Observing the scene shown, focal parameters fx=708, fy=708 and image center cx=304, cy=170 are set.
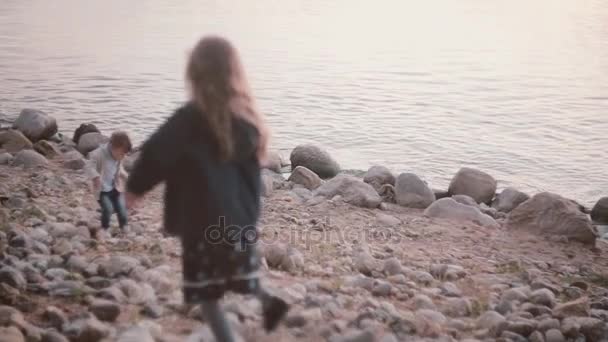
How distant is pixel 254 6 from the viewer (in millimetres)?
50594

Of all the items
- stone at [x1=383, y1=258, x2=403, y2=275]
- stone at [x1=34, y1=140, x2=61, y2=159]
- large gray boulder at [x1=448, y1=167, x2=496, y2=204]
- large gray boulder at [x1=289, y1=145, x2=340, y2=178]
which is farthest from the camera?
large gray boulder at [x1=289, y1=145, x2=340, y2=178]

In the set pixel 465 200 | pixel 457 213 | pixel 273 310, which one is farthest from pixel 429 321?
pixel 465 200

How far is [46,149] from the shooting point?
41.3ft

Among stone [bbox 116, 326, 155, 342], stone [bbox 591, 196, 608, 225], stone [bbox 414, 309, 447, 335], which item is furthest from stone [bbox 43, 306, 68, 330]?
stone [bbox 591, 196, 608, 225]

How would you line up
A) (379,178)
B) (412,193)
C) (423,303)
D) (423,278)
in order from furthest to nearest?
(379,178) < (412,193) < (423,278) < (423,303)

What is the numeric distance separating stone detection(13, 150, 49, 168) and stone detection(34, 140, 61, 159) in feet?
2.72

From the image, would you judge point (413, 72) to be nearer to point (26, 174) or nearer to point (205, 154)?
point (26, 174)

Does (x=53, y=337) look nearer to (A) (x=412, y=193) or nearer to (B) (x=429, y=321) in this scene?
(B) (x=429, y=321)

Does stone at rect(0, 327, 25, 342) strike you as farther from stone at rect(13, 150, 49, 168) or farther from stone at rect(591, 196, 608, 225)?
stone at rect(591, 196, 608, 225)

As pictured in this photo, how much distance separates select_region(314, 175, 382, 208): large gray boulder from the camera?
10.6 meters

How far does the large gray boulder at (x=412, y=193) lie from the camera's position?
11.2m

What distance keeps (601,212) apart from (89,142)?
9196 mm

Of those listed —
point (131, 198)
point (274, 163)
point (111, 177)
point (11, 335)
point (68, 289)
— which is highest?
point (131, 198)

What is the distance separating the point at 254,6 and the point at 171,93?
30.3m
